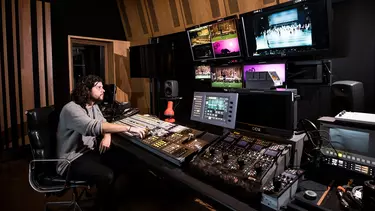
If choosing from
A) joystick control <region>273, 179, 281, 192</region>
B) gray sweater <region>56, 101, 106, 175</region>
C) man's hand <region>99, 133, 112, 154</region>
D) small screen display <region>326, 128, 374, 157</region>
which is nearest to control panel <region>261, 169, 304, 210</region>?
joystick control <region>273, 179, 281, 192</region>

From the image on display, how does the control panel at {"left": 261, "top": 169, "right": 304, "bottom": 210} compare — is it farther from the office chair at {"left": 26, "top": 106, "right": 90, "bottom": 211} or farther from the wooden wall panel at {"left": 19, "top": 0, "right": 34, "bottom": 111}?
the wooden wall panel at {"left": 19, "top": 0, "right": 34, "bottom": 111}

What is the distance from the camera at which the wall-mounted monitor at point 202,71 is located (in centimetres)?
337

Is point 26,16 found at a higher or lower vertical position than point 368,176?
higher

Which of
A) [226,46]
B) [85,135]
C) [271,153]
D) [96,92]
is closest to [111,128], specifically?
[85,135]

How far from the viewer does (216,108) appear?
1.92m

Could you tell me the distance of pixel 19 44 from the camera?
4340mm

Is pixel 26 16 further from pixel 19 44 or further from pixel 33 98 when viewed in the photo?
pixel 33 98

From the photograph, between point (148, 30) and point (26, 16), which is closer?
point (26, 16)

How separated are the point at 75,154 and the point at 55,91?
308 cm

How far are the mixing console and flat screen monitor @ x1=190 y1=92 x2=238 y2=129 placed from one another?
188 mm

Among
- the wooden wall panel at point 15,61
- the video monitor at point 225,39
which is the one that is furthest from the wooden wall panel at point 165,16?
the wooden wall panel at point 15,61

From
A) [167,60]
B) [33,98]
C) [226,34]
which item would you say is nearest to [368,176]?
[226,34]

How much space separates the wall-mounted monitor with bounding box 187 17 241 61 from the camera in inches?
113

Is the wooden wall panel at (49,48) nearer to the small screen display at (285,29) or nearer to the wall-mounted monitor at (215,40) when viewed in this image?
the wall-mounted monitor at (215,40)
